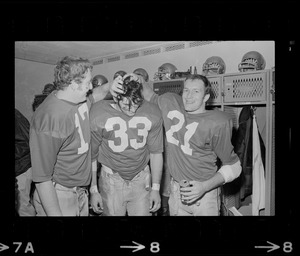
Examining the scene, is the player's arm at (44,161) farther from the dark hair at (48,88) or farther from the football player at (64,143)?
the dark hair at (48,88)

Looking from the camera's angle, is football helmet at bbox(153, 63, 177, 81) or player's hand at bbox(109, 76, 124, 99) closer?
player's hand at bbox(109, 76, 124, 99)

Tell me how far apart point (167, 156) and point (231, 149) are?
40 centimetres

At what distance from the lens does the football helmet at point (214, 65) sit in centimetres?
229

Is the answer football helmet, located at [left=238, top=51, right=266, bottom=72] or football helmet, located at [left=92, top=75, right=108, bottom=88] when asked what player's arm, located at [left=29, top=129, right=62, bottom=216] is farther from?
football helmet, located at [left=238, top=51, right=266, bottom=72]

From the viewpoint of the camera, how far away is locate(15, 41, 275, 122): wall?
2170 millimetres

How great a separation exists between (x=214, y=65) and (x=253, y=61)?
9.8 inches

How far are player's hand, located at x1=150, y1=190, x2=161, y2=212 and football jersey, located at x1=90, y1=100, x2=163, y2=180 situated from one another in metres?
0.17

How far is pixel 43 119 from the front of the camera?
6.79 feet
